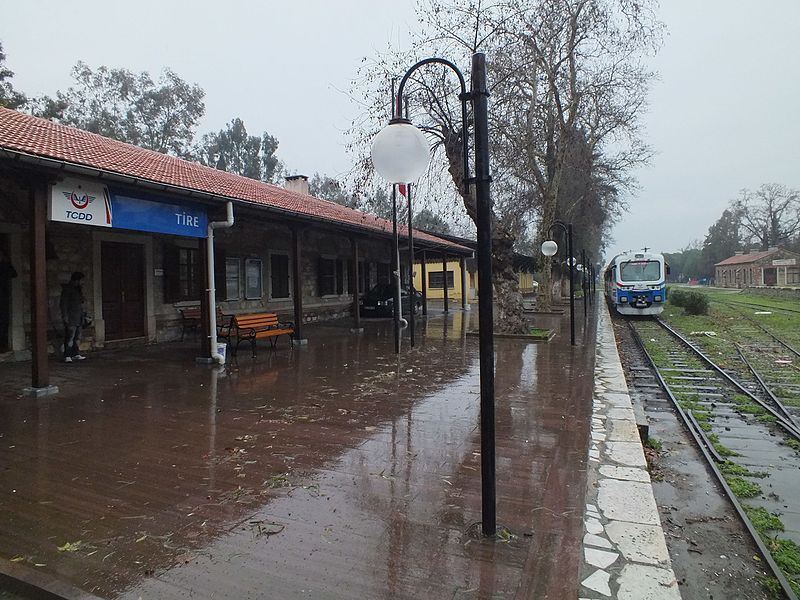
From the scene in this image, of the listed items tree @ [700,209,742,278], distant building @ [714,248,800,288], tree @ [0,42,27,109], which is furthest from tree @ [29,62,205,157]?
tree @ [700,209,742,278]

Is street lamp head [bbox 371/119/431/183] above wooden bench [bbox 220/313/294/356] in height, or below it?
above

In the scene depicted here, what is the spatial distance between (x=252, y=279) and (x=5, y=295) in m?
6.23

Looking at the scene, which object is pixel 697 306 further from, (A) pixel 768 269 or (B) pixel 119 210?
(A) pixel 768 269

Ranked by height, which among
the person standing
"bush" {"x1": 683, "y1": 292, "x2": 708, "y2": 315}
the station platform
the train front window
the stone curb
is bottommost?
the stone curb

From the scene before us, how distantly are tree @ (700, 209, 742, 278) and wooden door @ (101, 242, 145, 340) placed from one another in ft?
314

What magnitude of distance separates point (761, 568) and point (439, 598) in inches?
84.8

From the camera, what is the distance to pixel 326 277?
1811cm

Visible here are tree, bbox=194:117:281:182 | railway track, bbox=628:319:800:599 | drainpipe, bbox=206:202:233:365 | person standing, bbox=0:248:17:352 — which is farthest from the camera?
tree, bbox=194:117:281:182

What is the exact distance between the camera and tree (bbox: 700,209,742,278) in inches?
3504

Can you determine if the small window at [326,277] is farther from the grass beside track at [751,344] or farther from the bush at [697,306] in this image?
the bush at [697,306]

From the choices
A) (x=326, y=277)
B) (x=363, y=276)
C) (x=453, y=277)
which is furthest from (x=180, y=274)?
(x=453, y=277)

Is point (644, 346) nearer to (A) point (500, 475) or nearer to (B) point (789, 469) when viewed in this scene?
(B) point (789, 469)

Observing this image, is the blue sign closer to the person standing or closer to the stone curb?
the person standing

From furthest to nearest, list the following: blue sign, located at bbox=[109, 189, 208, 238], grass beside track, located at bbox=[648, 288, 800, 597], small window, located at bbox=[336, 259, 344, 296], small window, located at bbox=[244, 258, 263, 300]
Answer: small window, located at bbox=[336, 259, 344, 296] < small window, located at bbox=[244, 258, 263, 300] < blue sign, located at bbox=[109, 189, 208, 238] < grass beside track, located at bbox=[648, 288, 800, 597]
